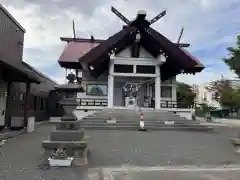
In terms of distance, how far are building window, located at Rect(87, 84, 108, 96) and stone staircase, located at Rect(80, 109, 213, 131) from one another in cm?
518

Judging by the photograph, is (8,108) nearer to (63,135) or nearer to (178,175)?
(63,135)

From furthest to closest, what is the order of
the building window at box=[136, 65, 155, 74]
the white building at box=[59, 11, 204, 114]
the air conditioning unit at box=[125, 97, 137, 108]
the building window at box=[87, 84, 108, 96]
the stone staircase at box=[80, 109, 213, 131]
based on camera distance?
the building window at box=[87, 84, 108, 96] → the building window at box=[136, 65, 155, 74] → the air conditioning unit at box=[125, 97, 137, 108] → the white building at box=[59, 11, 204, 114] → the stone staircase at box=[80, 109, 213, 131]

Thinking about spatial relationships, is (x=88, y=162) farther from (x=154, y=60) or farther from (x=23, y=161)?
(x=154, y=60)

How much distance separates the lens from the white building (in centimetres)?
2061

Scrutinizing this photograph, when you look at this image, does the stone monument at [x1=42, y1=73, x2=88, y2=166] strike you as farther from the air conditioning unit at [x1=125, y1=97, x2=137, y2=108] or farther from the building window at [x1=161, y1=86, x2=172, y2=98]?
the building window at [x1=161, y1=86, x2=172, y2=98]

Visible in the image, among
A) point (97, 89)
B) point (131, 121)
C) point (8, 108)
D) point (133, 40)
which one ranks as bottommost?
point (131, 121)

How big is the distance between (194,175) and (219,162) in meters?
2.02

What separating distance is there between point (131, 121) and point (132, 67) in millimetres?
6690

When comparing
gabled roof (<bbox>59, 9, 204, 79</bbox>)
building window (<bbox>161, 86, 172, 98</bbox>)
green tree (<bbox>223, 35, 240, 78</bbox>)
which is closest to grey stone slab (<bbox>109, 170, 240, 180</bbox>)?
green tree (<bbox>223, 35, 240, 78</bbox>)

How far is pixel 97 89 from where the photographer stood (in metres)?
24.4

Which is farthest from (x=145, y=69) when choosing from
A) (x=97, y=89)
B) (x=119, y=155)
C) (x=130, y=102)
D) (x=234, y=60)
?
(x=119, y=155)

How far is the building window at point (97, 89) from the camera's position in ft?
79.7

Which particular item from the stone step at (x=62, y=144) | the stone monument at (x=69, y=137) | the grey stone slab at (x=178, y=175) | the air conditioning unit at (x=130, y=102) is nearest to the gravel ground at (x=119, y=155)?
the stone monument at (x=69, y=137)

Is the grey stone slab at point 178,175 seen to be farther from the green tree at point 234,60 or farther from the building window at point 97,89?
→ the building window at point 97,89
